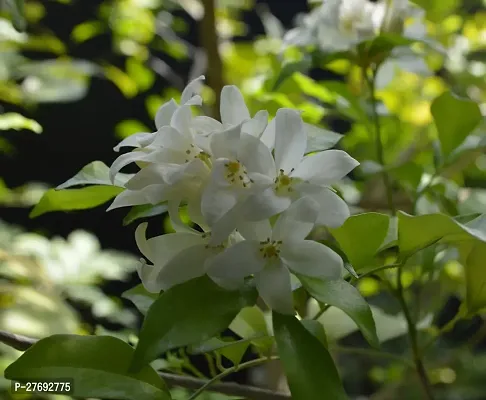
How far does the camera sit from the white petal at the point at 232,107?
36 centimetres

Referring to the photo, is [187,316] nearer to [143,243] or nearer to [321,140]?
[143,243]

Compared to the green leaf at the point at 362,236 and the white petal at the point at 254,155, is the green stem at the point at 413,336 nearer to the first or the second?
the green leaf at the point at 362,236

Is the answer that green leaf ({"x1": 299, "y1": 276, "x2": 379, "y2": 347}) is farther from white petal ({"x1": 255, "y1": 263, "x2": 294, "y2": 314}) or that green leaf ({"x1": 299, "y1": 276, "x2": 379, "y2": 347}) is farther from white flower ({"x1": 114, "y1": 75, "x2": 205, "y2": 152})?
white flower ({"x1": 114, "y1": 75, "x2": 205, "y2": 152})

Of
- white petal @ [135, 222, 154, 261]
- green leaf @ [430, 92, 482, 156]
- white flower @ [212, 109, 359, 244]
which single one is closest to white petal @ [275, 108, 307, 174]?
white flower @ [212, 109, 359, 244]

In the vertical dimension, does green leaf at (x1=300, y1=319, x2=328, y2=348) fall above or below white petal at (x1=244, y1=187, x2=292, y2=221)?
below

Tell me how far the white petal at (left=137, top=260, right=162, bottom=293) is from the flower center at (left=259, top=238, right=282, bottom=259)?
0.07 m

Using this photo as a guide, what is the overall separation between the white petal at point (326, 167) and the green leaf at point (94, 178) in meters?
0.13

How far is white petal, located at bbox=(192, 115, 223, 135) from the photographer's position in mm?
349

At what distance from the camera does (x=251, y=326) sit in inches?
17.7

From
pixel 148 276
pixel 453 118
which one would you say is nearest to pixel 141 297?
pixel 148 276

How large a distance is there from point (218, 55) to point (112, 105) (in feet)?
1.93

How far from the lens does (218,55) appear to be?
2.93 ft

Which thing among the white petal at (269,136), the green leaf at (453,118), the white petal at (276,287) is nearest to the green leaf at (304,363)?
the white petal at (276,287)

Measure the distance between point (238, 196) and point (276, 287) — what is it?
0.06 metres
